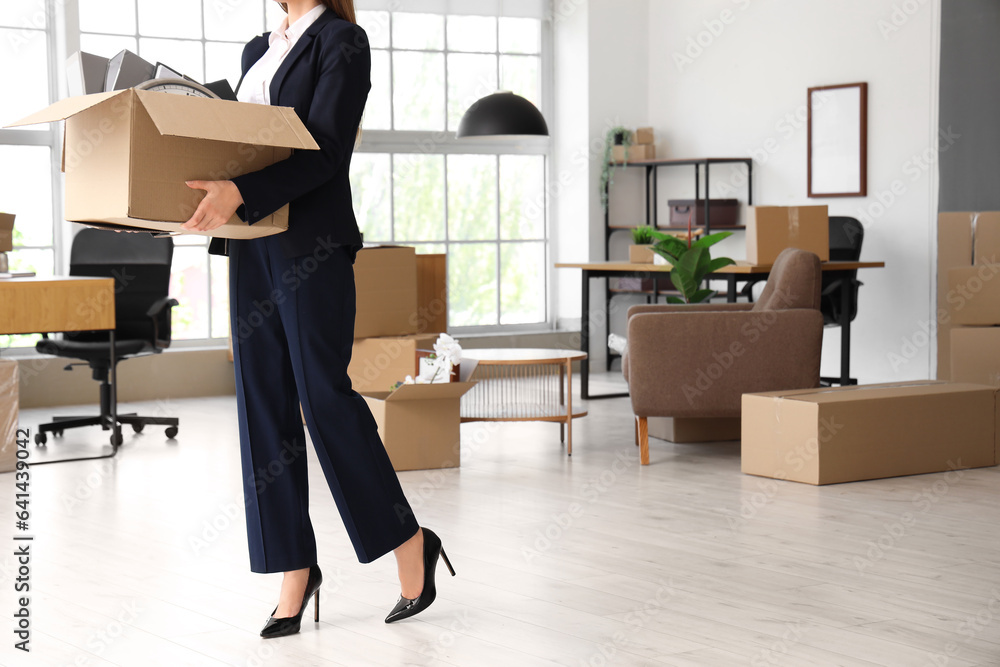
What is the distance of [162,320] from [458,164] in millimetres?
3106

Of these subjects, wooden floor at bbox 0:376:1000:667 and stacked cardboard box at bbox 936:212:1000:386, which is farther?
stacked cardboard box at bbox 936:212:1000:386

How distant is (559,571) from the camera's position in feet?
9.96

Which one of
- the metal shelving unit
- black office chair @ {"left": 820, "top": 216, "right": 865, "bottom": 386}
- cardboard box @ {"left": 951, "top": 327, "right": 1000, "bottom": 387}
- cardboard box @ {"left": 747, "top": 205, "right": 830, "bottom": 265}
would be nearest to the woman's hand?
cardboard box @ {"left": 747, "top": 205, "right": 830, "bottom": 265}

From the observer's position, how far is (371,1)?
755cm

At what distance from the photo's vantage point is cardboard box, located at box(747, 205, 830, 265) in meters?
5.82

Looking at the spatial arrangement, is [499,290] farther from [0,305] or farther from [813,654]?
[813,654]

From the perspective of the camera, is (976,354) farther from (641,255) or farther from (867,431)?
(641,255)

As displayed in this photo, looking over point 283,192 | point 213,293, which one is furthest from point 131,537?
point 213,293

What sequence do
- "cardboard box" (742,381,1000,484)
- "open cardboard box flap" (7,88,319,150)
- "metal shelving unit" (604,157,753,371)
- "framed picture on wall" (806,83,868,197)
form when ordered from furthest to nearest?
"metal shelving unit" (604,157,753,371)
"framed picture on wall" (806,83,868,197)
"cardboard box" (742,381,1000,484)
"open cardboard box flap" (7,88,319,150)

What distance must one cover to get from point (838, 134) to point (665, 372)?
3.21 metres

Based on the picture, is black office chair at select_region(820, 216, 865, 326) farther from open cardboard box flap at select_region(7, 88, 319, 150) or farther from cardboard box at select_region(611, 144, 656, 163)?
open cardboard box flap at select_region(7, 88, 319, 150)

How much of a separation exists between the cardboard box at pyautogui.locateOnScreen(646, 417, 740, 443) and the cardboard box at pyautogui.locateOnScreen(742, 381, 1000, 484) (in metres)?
0.73

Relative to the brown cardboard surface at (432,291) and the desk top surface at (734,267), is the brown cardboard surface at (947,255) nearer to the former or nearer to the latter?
the desk top surface at (734,267)

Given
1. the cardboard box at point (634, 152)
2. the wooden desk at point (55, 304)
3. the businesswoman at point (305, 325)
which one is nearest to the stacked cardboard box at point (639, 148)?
the cardboard box at point (634, 152)
